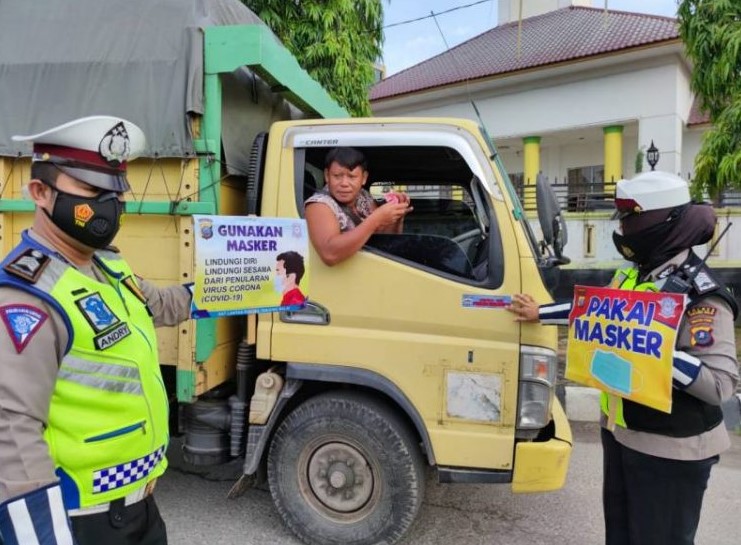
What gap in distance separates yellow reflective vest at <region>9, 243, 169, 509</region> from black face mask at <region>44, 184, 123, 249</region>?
0.31 feet

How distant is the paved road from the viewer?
3.18 metres

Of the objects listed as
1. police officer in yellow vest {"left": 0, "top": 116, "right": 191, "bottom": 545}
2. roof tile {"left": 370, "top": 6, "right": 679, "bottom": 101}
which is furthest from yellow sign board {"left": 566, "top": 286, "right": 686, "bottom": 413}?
roof tile {"left": 370, "top": 6, "right": 679, "bottom": 101}

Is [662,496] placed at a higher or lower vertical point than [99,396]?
lower

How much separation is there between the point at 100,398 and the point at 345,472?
173 centimetres

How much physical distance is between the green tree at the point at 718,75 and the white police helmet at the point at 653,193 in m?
5.69

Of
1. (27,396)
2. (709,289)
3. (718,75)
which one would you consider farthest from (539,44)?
(27,396)

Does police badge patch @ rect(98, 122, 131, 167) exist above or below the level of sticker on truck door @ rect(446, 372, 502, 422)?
above

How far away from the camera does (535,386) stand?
2.70 metres

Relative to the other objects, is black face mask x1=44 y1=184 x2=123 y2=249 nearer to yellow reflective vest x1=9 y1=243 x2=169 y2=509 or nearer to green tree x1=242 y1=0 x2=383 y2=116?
yellow reflective vest x1=9 y1=243 x2=169 y2=509

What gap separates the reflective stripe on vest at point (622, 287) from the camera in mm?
2094

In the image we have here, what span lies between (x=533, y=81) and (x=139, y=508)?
1571 centimetres

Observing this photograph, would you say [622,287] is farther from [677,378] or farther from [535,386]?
[535,386]

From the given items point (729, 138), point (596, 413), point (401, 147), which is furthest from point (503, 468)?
point (729, 138)

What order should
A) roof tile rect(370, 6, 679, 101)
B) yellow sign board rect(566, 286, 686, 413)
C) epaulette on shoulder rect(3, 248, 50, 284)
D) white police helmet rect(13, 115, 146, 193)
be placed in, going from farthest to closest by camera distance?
1. roof tile rect(370, 6, 679, 101)
2. yellow sign board rect(566, 286, 686, 413)
3. white police helmet rect(13, 115, 146, 193)
4. epaulette on shoulder rect(3, 248, 50, 284)
